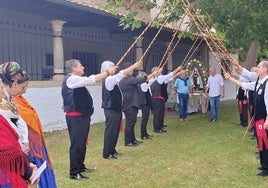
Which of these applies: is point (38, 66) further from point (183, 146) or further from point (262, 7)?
point (262, 7)

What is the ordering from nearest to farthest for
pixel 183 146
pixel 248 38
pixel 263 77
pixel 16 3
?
pixel 263 77 → pixel 183 146 → pixel 16 3 → pixel 248 38

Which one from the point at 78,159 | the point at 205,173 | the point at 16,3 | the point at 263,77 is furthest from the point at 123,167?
the point at 16,3

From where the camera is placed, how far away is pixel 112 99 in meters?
7.11

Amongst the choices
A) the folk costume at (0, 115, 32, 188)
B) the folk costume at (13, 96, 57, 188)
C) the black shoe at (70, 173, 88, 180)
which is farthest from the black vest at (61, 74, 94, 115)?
the folk costume at (0, 115, 32, 188)

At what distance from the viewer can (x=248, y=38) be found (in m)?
10.2

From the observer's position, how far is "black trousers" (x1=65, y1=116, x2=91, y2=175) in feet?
19.2

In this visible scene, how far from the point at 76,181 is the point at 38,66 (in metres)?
6.55

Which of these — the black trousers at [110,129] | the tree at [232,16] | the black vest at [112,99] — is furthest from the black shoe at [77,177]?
the tree at [232,16]

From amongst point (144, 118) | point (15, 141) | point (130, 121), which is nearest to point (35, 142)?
point (15, 141)

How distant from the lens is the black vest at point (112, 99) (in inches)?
280

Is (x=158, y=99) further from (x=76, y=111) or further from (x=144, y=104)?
(x=76, y=111)

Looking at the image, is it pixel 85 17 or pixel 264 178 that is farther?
pixel 85 17

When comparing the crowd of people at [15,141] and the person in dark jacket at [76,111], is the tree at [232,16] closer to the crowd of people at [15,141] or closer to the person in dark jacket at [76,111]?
the person in dark jacket at [76,111]

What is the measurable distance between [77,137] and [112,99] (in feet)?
4.77
